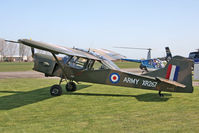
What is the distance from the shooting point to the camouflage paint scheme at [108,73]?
848cm

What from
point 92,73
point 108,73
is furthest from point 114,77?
point 92,73

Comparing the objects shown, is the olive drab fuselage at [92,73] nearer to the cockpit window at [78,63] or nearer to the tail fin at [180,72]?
the cockpit window at [78,63]

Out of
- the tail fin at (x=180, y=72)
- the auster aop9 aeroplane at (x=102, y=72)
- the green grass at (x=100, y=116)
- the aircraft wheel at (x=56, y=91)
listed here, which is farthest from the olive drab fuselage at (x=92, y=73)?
the green grass at (x=100, y=116)

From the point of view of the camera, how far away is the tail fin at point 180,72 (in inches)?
334

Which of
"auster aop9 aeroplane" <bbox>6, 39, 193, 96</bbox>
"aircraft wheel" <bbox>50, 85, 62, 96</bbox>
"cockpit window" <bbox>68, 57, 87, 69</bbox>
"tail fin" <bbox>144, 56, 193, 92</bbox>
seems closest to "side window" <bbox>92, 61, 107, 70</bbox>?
"auster aop9 aeroplane" <bbox>6, 39, 193, 96</bbox>

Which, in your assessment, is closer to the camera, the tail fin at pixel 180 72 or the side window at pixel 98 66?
the tail fin at pixel 180 72

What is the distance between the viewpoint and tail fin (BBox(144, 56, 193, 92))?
27.9 feet

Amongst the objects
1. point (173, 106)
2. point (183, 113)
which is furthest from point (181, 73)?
point (183, 113)

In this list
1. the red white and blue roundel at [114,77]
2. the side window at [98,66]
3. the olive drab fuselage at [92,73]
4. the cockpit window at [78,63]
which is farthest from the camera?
the cockpit window at [78,63]

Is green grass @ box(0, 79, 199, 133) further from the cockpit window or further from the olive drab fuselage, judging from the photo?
the cockpit window

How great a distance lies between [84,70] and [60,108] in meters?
3.37

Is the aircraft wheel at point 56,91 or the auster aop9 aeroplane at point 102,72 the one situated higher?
the auster aop9 aeroplane at point 102,72

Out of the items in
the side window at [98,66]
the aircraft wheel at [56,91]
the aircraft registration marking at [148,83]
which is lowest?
the aircraft wheel at [56,91]

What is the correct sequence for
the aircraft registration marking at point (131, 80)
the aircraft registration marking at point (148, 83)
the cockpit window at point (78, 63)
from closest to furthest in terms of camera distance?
the aircraft registration marking at point (148, 83) → the aircraft registration marking at point (131, 80) → the cockpit window at point (78, 63)
